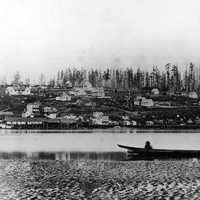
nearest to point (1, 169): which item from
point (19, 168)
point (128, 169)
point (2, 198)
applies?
point (19, 168)

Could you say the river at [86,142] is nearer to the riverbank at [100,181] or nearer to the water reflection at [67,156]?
the water reflection at [67,156]

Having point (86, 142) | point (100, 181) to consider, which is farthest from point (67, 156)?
point (86, 142)

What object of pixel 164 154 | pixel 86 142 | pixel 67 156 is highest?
pixel 164 154

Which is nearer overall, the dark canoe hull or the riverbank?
the riverbank

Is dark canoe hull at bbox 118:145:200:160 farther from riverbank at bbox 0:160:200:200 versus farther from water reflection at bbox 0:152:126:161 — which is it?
riverbank at bbox 0:160:200:200

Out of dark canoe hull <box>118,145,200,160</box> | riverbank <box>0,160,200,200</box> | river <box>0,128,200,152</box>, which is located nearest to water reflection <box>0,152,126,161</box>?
dark canoe hull <box>118,145,200,160</box>

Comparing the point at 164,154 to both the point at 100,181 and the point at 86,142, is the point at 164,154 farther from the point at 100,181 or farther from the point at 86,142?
the point at 86,142

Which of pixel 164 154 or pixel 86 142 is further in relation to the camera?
pixel 86 142

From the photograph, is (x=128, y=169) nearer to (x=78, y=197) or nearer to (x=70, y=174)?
(x=70, y=174)
